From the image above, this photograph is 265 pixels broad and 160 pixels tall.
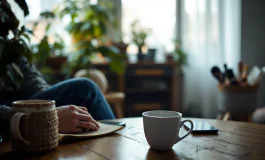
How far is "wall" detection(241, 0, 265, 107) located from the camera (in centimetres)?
304

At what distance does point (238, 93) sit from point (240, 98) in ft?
0.13

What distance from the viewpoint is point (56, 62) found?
8.35 feet

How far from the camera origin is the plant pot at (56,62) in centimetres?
253

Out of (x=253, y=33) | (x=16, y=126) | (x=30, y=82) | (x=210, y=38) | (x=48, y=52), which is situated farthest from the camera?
(x=253, y=33)

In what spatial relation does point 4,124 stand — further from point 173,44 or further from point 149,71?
point 173,44

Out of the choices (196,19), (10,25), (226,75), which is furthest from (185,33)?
(10,25)

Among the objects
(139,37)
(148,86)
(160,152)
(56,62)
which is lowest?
(148,86)

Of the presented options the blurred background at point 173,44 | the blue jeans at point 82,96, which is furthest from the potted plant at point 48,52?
the blue jeans at point 82,96

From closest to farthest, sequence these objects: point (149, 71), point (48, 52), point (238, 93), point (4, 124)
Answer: point (4, 124), point (238, 93), point (48, 52), point (149, 71)

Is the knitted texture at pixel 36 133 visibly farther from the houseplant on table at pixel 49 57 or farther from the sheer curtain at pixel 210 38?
the sheer curtain at pixel 210 38

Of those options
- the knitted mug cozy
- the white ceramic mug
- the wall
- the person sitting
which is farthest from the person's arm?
the wall

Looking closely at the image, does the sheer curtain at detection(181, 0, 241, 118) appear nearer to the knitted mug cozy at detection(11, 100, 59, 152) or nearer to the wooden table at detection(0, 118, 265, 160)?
the wooden table at detection(0, 118, 265, 160)

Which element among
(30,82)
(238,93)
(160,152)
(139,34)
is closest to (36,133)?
(160,152)

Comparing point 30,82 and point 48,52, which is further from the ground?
point 48,52
